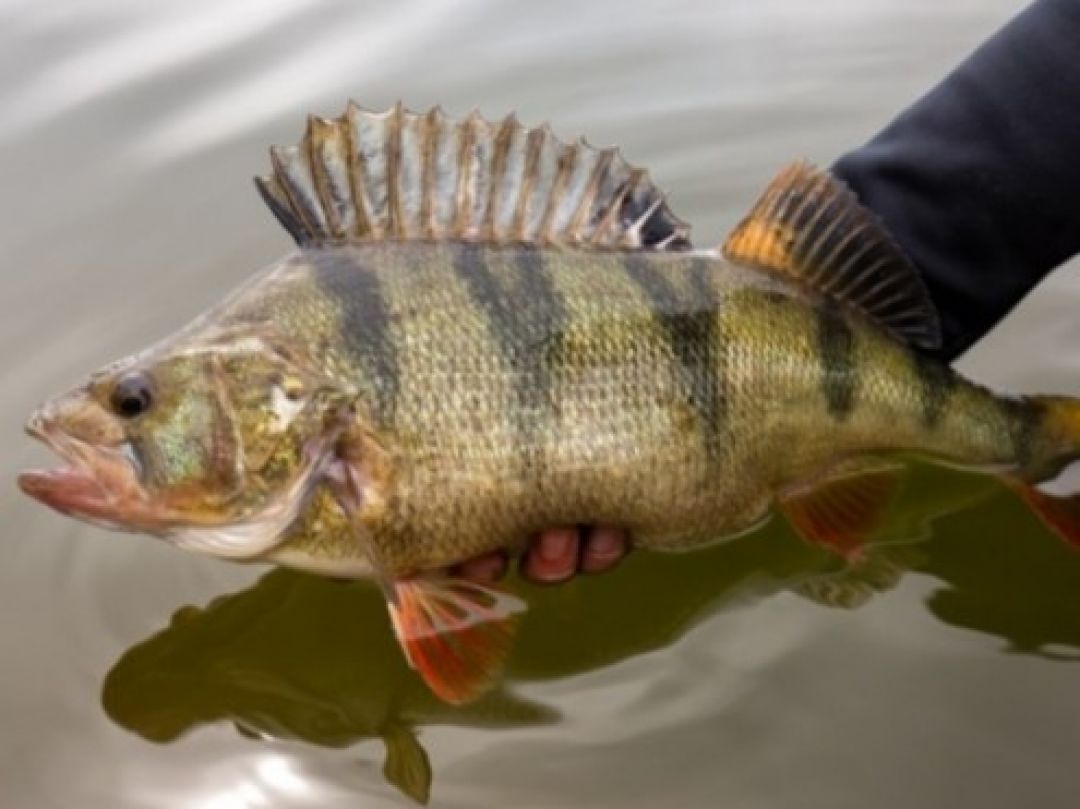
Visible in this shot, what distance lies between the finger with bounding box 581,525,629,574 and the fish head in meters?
0.51

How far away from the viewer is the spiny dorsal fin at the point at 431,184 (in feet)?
8.14

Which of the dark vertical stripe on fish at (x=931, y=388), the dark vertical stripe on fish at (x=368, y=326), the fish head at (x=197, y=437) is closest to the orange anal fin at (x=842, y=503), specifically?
the dark vertical stripe on fish at (x=931, y=388)

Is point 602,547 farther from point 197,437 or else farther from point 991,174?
point 991,174

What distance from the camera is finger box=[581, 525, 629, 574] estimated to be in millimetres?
2525

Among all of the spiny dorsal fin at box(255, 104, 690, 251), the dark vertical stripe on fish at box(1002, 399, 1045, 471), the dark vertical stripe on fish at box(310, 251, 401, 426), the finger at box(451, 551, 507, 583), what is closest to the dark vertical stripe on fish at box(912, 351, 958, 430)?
the dark vertical stripe on fish at box(1002, 399, 1045, 471)

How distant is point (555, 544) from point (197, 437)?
2.09ft

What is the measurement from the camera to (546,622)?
9.29 feet

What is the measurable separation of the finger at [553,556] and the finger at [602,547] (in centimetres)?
2

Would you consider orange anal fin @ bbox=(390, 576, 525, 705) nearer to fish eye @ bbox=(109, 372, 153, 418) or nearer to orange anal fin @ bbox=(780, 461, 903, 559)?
fish eye @ bbox=(109, 372, 153, 418)

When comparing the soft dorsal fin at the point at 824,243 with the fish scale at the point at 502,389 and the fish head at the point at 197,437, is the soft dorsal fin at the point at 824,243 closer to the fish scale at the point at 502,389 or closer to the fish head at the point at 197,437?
the fish scale at the point at 502,389

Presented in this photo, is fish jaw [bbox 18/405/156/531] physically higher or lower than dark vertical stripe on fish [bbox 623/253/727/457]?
higher

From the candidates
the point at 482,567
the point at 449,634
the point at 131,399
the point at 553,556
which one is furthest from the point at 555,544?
Answer: the point at 131,399

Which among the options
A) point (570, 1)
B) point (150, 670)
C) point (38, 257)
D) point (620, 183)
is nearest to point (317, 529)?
point (150, 670)

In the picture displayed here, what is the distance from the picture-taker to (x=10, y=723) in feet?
8.67
